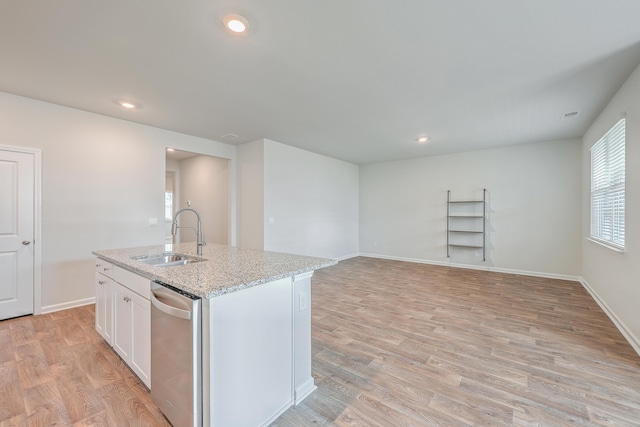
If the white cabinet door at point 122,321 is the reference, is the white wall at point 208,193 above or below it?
above

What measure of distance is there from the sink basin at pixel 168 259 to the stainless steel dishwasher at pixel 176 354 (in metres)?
0.68

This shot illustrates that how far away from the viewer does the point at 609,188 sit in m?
3.48

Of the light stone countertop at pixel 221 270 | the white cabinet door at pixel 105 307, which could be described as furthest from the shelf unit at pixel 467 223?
the white cabinet door at pixel 105 307

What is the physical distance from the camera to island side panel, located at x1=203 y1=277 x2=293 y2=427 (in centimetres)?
136

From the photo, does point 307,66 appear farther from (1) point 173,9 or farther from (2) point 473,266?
(2) point 473,266

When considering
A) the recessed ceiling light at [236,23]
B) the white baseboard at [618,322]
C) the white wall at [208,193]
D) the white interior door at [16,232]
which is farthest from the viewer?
the white wall at [208,193]

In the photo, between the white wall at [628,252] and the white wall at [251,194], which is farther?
the white wall at [251,194]

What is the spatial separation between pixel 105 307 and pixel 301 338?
1903 millimetres

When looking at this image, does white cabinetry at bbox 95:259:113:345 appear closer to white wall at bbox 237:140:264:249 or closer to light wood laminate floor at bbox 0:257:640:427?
light wood laminate floor at bbox 0:257:640:427

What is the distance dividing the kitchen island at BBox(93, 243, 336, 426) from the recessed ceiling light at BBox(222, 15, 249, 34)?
1749 millimetres

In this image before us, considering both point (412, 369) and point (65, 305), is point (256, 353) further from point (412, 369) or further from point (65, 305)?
point (65, 305)

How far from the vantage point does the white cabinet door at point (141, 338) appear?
1799 millimetres

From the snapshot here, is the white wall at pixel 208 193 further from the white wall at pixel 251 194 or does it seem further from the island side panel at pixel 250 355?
the island side panel at pixel 250 355

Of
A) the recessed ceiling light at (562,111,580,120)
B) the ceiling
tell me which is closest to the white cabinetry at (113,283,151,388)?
the ceiling
